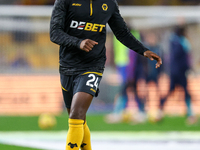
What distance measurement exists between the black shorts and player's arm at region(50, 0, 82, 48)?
0.42 m

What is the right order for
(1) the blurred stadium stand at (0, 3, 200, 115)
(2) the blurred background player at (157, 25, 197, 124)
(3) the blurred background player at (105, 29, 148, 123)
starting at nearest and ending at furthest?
(2) the blurred background player at (157, 25, 197, 124) < (3) the blurred background player at (105, 29, 148, 123) < (1) the blurred stadium stand at (0, 3, 200, 115)

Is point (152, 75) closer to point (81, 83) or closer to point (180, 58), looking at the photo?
point (180, 58)

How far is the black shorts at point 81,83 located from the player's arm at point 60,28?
42cm

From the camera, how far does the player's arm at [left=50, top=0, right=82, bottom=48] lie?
359cm

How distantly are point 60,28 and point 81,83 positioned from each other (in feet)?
1.86

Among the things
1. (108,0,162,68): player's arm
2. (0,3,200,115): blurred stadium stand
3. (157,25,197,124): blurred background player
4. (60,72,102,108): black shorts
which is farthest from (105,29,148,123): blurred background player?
(60,72,102,108): black shorts

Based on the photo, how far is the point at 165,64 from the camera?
11.9 metres

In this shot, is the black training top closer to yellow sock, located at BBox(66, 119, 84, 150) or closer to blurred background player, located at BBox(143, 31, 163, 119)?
yellow sock, located at BBox(66, 119, 84, 150)

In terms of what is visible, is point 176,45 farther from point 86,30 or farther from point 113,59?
point 86,30

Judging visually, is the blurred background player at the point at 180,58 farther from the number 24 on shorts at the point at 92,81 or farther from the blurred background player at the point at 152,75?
the number 24 on shorts at the point at 92,81

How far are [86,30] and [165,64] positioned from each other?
825 cm

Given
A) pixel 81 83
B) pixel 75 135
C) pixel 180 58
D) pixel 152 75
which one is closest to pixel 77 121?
pixel 75 135

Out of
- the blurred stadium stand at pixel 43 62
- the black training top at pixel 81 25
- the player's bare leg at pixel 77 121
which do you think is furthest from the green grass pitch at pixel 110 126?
the player's bare leg at pixel 77 121

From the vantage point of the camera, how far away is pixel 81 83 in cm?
381
